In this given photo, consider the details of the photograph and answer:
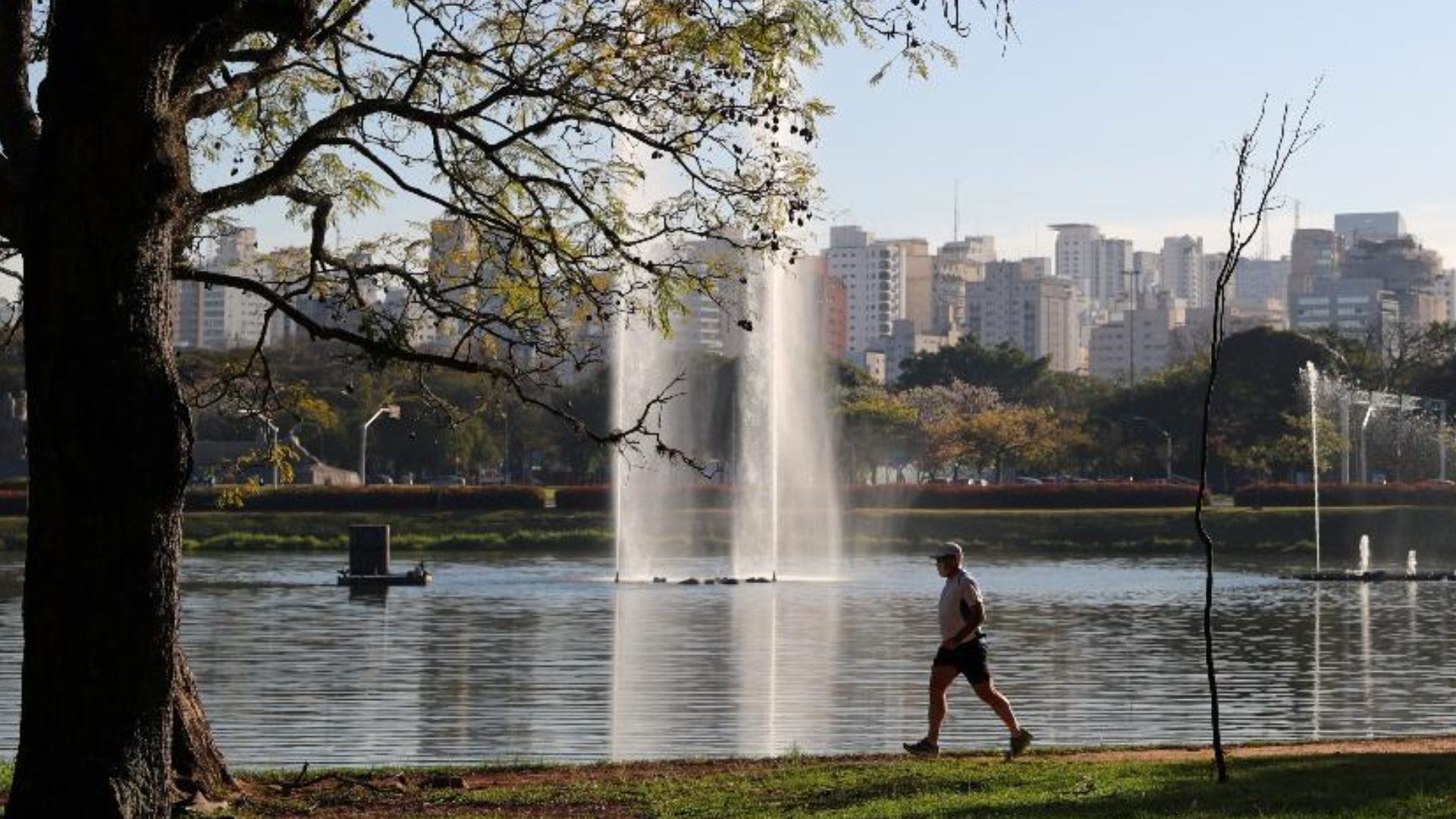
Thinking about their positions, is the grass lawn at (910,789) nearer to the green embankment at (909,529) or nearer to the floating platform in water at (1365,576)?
the floating platform in water at (1365,576)

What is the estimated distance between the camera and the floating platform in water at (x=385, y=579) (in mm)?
57406

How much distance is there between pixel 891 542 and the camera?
289 ft

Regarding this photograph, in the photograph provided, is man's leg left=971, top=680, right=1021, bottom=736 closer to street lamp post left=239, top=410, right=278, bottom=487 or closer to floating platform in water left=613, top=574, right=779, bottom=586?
street lamp post left=239, top=410, right=278, bottom=487

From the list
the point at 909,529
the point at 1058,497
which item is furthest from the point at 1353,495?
the point at 909,529

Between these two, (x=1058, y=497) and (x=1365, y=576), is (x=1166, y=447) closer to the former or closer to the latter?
(x=1058, y=497)

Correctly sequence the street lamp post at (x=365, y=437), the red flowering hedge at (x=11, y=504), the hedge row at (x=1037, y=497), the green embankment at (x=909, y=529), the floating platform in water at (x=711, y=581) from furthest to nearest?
the street lamp post at (x=365, y=437)
the hedge row at (x=1037, y=497)
the red flowering hedge at (x=11, y=504)
the green embankment at (x=909, y=529)
the floating platform in water at (x=711, y=581)

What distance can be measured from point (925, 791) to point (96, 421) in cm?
665

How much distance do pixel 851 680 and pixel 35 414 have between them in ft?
67.5

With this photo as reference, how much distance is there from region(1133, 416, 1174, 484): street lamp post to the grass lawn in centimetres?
11314

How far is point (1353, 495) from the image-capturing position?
93125 millimetres

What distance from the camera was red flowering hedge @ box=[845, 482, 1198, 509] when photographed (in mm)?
96062

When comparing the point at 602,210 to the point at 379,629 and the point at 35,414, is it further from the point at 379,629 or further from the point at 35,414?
the point at 379,629

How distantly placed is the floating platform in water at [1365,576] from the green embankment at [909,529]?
18537 millimetres

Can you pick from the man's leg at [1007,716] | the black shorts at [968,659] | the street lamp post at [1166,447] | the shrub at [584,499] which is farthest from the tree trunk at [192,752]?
the street lamp post at [1166,447]
